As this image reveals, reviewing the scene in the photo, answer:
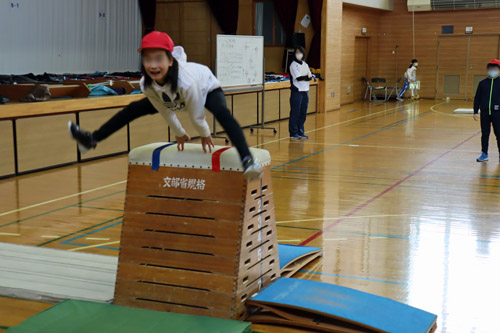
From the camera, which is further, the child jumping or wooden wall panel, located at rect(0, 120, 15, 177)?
wooden wall panel, located at rect(0, 120, 15, 177)

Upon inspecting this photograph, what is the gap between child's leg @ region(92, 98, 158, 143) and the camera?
3.79 meters

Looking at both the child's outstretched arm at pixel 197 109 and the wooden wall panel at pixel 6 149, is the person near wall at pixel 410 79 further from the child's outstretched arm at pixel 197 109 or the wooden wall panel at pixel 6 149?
the child's outstretched arm at pixel 197 109

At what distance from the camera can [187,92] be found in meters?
3.52

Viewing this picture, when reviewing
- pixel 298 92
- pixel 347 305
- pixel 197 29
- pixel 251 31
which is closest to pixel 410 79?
pixel 251 31

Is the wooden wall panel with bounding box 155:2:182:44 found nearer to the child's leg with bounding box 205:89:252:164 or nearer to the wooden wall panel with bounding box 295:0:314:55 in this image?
the wooden wall panel with bounding box 295:0:314:55

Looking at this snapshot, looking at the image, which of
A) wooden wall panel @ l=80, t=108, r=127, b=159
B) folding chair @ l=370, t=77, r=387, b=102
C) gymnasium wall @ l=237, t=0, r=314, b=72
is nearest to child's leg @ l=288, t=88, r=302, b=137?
wooden wall panel @ l=80, t=108, r=127, b=159

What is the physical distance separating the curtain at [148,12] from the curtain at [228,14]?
1861mm

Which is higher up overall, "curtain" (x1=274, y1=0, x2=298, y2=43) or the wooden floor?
"curtain" (x1=274, y1=0, x2=298, y2=43)

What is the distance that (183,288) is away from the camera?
3.71m

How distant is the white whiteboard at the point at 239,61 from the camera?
11039mm

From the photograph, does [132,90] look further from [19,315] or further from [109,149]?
[19,315]

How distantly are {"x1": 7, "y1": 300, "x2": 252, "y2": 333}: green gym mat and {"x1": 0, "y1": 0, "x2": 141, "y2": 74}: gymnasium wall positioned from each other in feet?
37.1

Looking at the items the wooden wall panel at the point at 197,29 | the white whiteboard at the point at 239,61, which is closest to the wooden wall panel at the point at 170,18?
the wooden wall panel at the point at 197,29

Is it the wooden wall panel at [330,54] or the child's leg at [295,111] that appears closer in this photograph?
the child's leg at [295,111]
